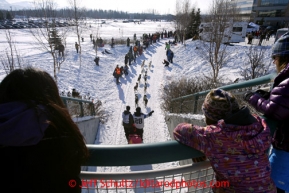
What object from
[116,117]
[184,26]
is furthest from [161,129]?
[184,26]

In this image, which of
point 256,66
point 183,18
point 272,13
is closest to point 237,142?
point 256,66

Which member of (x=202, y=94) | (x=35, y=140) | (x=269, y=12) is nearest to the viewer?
(x=35, y=140)

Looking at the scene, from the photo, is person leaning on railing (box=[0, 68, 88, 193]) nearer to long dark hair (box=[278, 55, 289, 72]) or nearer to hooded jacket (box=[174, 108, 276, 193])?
hooded jacket (box=[174, 108, 276, 193])

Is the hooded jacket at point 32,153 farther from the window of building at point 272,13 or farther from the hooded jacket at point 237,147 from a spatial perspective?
the window of building at point 272,13

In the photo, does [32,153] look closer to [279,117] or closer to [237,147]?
[237,147]

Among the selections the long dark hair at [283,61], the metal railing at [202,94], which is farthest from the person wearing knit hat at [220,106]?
the metal railing at [202,94]

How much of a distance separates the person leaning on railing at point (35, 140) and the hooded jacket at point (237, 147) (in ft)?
2.19

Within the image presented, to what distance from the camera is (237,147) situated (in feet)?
4.41

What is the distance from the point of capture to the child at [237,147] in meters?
1.35

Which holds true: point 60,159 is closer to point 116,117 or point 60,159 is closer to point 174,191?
point 174,191

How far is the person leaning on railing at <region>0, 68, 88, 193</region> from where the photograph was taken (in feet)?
3.36

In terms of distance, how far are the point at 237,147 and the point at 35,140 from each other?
1170 millimetres

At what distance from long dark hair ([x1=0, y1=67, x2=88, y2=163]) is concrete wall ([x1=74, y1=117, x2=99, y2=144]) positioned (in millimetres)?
5223

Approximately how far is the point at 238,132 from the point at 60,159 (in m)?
1.07
